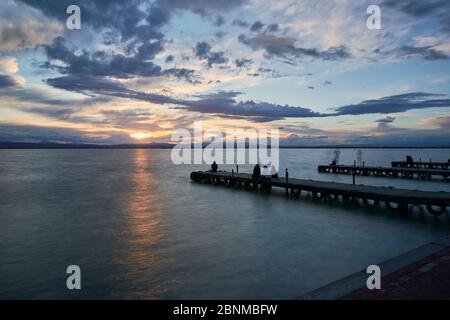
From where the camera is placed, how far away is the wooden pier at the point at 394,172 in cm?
4106

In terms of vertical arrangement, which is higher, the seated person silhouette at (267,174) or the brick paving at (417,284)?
the seated person silhouette at (267,174)

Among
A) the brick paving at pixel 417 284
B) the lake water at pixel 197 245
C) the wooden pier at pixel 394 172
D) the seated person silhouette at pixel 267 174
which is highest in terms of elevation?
the seated person silhouette at pixel 267 174

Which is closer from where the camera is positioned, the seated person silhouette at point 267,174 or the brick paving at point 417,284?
the brick paving at point 417,284

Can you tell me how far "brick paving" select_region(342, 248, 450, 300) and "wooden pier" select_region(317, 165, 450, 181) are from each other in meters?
33.8

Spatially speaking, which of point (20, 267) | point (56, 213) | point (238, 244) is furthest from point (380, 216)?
point (56, 213)

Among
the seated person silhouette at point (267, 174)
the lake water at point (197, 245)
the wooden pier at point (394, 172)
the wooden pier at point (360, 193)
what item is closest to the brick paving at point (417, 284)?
the lake water at point (197, 245)

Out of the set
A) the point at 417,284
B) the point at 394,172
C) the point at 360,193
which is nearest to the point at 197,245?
the point at 417,284

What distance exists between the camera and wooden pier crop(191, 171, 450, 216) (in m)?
19.2

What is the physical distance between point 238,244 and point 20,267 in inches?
354

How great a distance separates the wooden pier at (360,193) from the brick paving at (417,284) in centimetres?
1217

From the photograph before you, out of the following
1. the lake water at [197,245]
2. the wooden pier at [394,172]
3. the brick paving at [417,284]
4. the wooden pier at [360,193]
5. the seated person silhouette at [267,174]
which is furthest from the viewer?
the wooden pier at [394,172]

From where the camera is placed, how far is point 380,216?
66.2 ft

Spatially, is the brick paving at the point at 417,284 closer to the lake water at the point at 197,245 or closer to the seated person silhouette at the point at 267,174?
the lake water at the point at 197,245
